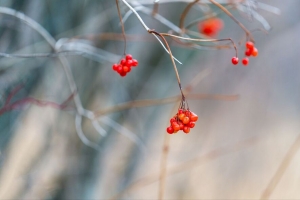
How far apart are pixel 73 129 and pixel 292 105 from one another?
7.11ft

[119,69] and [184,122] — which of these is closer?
[184,122]

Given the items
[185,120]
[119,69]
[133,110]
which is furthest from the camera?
[133,110]

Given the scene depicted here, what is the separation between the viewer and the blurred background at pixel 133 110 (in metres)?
1.56

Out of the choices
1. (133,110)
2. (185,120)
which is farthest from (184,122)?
(133,110)

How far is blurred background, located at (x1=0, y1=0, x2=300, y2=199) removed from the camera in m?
1.56

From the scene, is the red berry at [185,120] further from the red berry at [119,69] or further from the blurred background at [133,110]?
the blurred background at [133,110]

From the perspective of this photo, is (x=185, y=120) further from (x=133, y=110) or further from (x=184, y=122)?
(x=133, y=110)

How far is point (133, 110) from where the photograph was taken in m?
2.13

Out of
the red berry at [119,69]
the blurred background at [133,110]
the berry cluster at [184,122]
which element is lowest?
the berry cluster at [184,122]

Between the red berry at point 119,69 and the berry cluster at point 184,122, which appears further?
the red berry at point 119,69

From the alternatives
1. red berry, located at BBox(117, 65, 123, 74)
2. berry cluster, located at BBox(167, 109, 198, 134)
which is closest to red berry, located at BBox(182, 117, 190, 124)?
berry cluster, located at BBox(167, 109, 198, 134)

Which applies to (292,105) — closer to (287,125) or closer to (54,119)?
(287,125)

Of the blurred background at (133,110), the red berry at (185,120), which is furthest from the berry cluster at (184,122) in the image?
the blurred background at (133,110)

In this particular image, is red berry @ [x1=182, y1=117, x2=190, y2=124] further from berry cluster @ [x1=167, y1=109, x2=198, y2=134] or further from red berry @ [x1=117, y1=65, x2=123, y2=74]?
red berry @ [x1=117, y1=65, x2=123, y2=74]
